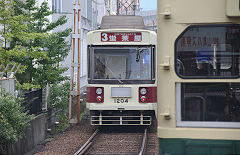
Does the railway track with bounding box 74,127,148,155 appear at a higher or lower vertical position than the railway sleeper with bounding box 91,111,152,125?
lower

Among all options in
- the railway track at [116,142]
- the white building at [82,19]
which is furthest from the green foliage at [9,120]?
the white building at [82,19]

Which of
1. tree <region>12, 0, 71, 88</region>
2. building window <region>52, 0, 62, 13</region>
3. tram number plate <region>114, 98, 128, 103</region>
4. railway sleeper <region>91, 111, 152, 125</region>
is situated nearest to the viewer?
tram number plate <region>114, 98, 128, 103</region>

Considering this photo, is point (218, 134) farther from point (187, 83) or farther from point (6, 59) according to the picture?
point (6, 59)

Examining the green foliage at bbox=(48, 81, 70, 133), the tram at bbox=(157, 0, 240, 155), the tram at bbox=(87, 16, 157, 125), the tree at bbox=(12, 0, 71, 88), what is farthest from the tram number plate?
the tram at bbox=(157, 0, 240, 155)

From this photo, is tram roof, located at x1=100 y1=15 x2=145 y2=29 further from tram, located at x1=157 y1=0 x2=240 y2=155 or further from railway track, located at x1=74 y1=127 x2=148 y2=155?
tram, located at x1=157 y1=0 x2=240 y2=155

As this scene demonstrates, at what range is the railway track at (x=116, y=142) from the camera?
1042 centimetres

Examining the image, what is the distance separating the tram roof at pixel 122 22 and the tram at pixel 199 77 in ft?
29.0

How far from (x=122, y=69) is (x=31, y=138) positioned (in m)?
3.08

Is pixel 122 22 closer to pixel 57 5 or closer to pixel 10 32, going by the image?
pixel 10 32

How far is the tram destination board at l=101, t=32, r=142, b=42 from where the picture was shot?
12.4 m

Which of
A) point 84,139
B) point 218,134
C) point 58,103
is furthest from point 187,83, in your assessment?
point 58,103

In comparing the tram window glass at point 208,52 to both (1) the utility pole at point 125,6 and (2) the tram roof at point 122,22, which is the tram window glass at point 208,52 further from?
(1) the utility pole at point 125,6

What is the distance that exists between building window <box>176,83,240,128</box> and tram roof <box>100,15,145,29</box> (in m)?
8.95

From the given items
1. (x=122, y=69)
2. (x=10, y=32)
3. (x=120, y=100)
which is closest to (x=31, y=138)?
(x=120, y=100)
